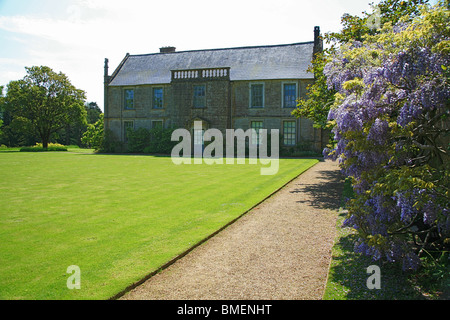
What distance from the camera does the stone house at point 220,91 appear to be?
28594mm

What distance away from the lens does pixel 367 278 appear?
444cm

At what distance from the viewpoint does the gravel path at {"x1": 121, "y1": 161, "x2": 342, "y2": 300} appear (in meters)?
4.06

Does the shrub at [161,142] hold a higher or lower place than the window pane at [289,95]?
lower

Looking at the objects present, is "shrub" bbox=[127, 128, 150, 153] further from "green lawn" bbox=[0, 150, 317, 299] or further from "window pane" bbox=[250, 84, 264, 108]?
"green lawn" bbox=[0, 150, 317, 299]

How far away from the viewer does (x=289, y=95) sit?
28.5m

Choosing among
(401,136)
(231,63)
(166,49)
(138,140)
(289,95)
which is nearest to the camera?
(401,136)

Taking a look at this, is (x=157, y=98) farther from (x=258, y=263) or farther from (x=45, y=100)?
(x=258, y=263)

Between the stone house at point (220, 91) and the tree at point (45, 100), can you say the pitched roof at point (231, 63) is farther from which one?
the tree at point (45, 100)

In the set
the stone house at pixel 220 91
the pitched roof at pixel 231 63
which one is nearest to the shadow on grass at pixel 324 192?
the stone house at pixel 220 91

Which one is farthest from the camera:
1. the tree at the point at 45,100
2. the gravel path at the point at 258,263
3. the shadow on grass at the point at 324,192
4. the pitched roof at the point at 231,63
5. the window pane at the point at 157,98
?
the tree at the point at 45,100

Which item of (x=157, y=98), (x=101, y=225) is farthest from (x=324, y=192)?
(x=157, y=98)

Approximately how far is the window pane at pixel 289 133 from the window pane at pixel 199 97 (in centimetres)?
721

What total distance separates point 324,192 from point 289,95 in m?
18.8

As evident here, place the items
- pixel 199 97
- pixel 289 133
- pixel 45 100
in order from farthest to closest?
pixel 45 100, pixel 199 97, pixel 289 133
